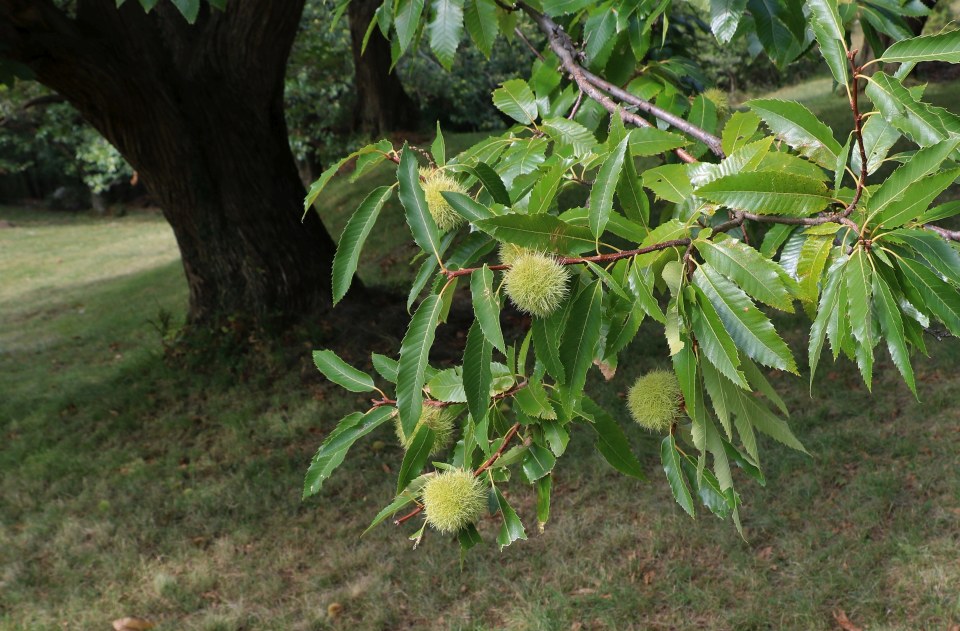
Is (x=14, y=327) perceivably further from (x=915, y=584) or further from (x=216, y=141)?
(x=915, y=584)

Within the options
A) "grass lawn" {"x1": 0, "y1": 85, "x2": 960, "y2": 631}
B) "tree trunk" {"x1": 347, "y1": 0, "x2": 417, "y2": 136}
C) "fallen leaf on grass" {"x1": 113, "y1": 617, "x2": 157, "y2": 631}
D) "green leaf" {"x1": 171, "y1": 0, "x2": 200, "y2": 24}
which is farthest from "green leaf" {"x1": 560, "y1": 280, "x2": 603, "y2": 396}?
"tree trunk" {"x1": 347, "y1": 0, "x2": 417, "y2": 136}

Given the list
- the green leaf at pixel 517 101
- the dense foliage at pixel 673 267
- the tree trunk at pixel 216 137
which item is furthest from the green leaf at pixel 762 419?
the tree trunk at pixel 216 137

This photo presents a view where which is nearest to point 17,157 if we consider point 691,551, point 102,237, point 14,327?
point 102,237

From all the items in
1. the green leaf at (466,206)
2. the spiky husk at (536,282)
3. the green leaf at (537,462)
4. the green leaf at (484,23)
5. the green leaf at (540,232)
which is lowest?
the green leaf at (537,462)

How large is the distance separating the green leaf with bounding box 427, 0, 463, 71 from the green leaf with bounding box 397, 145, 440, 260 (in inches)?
25.3

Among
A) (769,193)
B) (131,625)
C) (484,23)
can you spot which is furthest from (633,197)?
(131,625)

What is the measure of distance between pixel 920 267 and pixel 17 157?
22092 mm

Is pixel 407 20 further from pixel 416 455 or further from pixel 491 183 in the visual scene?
pixel 416 455

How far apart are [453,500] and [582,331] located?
0.40 meters

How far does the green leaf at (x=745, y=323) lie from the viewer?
100 centimetres

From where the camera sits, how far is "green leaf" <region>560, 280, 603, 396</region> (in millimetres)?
1098

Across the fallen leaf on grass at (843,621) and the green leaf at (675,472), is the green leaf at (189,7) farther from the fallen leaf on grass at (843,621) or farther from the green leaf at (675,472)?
the fallen leaf on grass at (843,621)

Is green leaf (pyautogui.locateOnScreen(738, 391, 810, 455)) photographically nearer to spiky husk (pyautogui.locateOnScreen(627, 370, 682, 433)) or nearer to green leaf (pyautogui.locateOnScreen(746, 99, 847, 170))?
→ spiky husk (pyautogui.locateOnScreen(627, 370, 682, 433))

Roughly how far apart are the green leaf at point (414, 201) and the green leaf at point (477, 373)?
0.15 m
